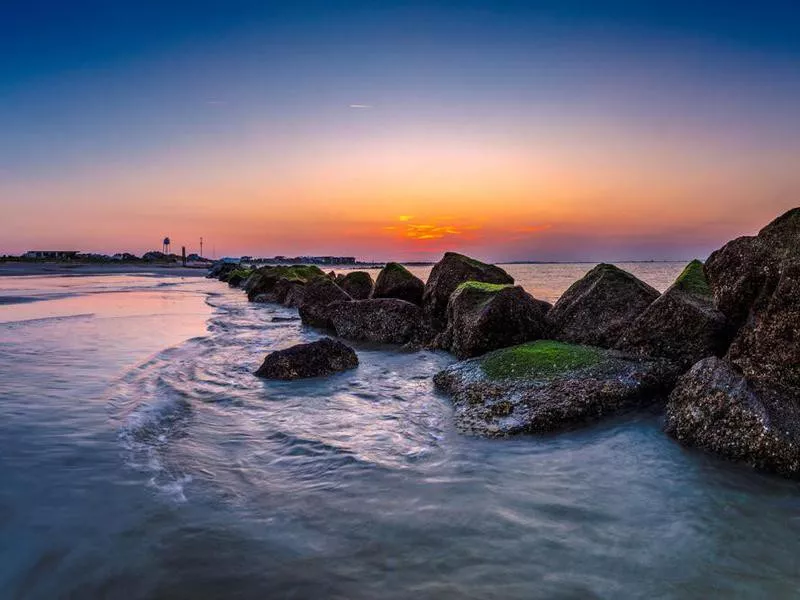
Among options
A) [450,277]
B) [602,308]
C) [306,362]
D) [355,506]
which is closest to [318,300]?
[450,277]

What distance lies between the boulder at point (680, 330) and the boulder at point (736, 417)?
151 cm

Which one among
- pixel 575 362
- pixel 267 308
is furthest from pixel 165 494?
pixel 267 308

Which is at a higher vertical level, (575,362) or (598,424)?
(575,362)

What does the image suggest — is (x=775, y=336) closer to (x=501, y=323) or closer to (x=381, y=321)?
(x=501, y=323)

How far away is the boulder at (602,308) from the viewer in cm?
999

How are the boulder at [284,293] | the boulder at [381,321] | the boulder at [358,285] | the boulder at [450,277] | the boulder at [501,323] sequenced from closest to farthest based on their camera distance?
the boulder at [501,323], the boulder at [381,321], the boulder at [450,277], the boulder at [358,285], the boulder at [284,293]

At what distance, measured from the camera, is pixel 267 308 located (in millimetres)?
25094

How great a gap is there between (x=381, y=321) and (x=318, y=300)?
454 centimetres

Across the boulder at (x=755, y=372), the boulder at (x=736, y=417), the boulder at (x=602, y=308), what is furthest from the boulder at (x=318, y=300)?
the boulder at (x=736, y=417)

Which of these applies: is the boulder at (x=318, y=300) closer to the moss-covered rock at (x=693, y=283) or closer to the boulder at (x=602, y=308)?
the boulder at (x=602, y=308)

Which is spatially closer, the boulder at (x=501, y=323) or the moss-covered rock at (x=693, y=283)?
the moss-covered rock at (x=693, y=283)

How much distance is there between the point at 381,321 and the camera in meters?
14.6

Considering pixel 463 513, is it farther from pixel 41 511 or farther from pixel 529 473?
pixel 41 511

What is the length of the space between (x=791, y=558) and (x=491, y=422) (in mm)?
3472
